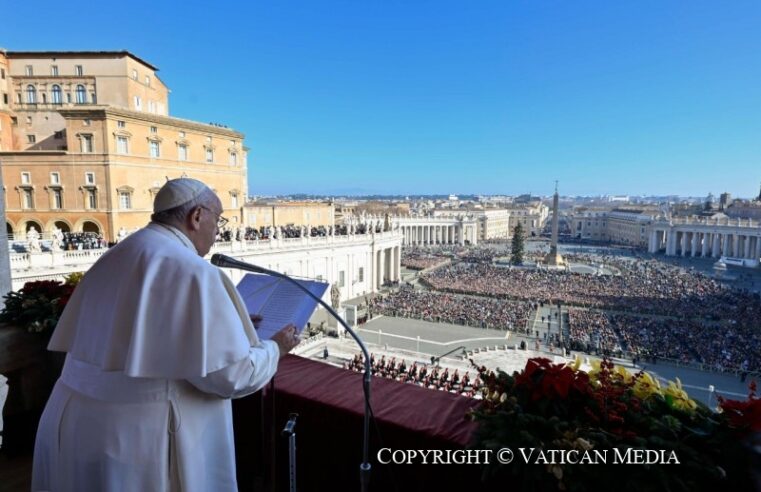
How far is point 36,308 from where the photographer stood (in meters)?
4.68

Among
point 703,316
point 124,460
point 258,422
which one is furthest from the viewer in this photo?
point 703,316

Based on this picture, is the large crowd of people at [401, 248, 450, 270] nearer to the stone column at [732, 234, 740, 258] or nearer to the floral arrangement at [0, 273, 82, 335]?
the floral arrangement at [0, 273, 82, 335]

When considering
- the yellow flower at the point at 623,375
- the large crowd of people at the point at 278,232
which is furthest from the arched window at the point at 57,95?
the yellow flower at the point at 623,375

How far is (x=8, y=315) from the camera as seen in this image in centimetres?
473

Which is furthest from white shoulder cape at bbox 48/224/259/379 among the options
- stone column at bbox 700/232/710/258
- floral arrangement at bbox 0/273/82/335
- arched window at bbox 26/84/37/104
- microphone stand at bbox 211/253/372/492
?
stone column at bbox 700/232/710/258

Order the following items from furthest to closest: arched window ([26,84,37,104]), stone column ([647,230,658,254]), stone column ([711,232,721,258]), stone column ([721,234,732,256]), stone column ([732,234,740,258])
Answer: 1. stone column ([647,230,658,254])
2. stone column ([711,232,721,258])
3. stone column ([721,234,732,256])
4. stone column ([732,234,740,258])
5. arched window ([26,84,37,104])

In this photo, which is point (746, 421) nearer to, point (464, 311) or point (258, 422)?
point (258, 422)

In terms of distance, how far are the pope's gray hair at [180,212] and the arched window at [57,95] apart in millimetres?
31734

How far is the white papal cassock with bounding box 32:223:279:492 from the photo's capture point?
1931mm

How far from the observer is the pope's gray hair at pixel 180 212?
89.9 inches

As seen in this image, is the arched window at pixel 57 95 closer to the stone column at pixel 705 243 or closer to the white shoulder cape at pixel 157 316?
the white shoulder cape at pixel 157 316

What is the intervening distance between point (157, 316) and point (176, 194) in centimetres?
66

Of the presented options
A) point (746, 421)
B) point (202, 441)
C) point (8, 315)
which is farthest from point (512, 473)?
point (8, 315)

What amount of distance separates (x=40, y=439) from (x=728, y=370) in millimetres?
26193
